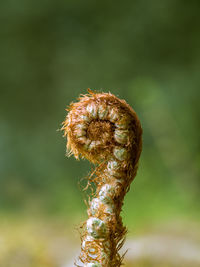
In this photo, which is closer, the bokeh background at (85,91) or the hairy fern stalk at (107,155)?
the hairy fern stalk at (107,155)

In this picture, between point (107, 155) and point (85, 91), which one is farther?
point (85, 91)

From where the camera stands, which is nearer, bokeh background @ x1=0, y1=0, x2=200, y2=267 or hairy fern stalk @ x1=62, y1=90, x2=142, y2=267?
hairy fern stalk @ x1=62, y1=90, x2=142, y2=267

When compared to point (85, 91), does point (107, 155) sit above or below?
below

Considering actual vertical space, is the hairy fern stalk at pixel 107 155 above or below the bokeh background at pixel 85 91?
below
